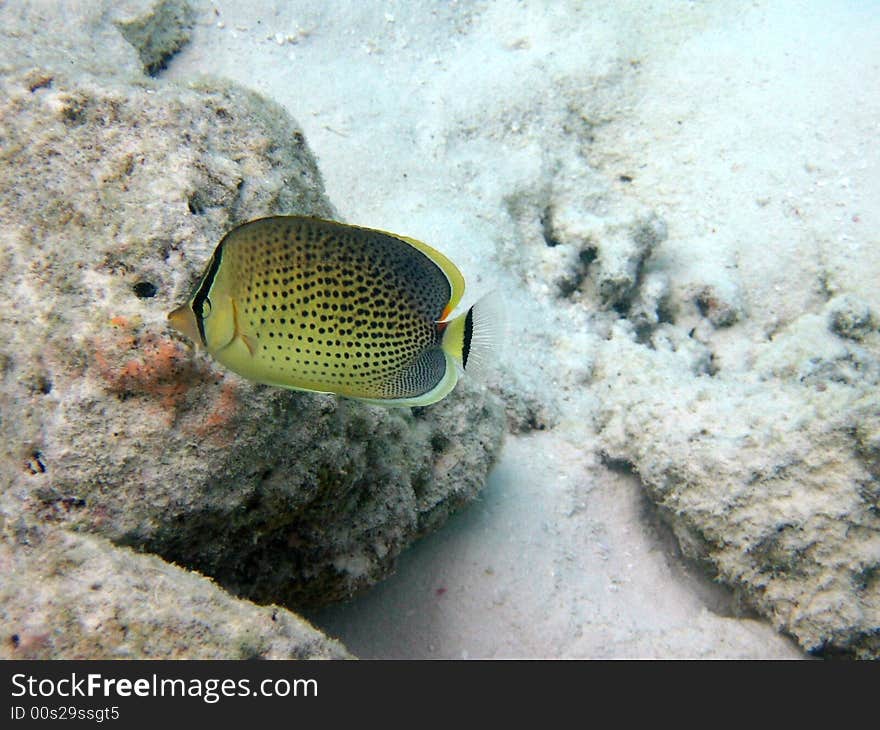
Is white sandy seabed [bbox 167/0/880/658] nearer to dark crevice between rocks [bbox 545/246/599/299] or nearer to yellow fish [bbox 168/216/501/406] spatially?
dark crevice between rocks [bbox 545/246/599/299]

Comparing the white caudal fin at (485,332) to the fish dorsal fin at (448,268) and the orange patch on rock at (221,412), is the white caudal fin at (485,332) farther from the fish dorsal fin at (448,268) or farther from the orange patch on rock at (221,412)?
the orange patch on rock at (221,412)

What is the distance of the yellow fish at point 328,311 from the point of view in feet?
5.36

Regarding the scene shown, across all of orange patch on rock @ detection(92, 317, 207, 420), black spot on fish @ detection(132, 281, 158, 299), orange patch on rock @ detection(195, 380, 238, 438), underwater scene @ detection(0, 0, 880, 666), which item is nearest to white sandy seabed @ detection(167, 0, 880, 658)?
underwater scene @ detection(0, 0, 880, 666)

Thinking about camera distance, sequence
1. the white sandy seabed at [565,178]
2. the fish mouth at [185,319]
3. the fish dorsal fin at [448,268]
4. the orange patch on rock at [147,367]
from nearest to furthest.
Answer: the fish mouth at [185,319]
the fish dorsal fin at [448,268]
the orange patch on rock at [147,367]
the white sandy seabed at [565,178]

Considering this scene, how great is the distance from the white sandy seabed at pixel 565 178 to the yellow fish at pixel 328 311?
6.49 ft

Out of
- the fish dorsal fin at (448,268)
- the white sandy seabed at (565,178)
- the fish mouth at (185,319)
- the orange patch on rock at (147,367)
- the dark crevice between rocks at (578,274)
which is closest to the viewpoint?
the fish mouth at (185,319)

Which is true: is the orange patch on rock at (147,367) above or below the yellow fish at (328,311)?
below

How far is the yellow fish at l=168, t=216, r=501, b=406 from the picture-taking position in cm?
163

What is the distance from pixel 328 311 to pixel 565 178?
4.43 metres

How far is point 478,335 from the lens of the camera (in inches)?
75.5

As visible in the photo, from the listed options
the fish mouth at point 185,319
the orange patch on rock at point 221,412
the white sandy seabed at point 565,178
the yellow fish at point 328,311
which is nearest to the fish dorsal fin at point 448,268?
the yellow fish at point 328,311

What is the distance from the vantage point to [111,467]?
208 centimetres
